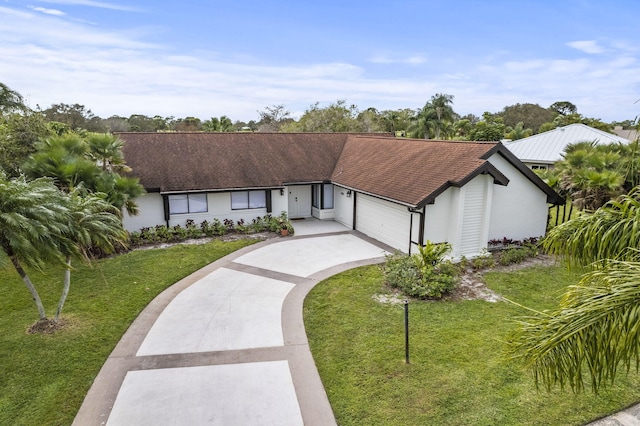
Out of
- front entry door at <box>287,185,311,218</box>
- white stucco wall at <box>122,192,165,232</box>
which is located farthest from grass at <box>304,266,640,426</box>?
front entry door at <box>287,185,311,218</box>

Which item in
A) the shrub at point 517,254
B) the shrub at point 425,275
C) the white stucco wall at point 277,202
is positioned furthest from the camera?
the white stucco wall at point 277,202

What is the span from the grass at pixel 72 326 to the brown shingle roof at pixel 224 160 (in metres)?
4.30

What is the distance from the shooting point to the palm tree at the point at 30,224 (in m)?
7.59

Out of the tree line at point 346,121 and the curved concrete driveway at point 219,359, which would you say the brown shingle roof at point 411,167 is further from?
the tree line at point 346,121

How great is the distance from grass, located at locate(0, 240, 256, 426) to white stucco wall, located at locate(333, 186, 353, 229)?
6992 mm

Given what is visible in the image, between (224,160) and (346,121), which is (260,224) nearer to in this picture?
(224,160)

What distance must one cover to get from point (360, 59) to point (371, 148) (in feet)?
35.6

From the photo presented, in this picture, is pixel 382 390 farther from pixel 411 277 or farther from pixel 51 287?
pixel 51 287

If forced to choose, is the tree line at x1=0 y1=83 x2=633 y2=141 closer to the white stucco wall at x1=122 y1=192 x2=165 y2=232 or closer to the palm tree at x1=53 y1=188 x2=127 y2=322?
the white stucco wall at x1=122 y1=192 x2=165 y2=232

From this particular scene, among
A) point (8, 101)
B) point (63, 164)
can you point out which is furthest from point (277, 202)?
point (8, 101)

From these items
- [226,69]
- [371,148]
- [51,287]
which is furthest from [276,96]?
[51,287]

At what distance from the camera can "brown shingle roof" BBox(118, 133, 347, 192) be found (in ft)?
63.9

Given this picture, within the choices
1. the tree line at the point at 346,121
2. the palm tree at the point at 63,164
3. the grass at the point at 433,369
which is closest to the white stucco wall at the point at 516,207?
the grass at the point at 433,369

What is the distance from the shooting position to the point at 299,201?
23000mm
